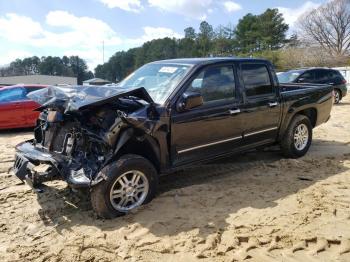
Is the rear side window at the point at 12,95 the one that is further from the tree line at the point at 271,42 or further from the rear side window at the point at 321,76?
the tree line at the point at 271,42

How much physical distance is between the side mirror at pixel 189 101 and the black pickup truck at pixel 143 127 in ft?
0.04

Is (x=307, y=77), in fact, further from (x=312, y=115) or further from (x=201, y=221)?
(x=201, y=221)

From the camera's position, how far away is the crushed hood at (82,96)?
4273mm

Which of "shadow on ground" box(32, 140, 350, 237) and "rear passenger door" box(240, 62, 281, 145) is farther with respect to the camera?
"rear passenger door" box(240, 62, 281, 145)

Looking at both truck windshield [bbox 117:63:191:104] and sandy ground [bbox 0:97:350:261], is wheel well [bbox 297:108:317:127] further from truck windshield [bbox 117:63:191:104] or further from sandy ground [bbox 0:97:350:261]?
truck windshield [bbox 117:63:191:104]

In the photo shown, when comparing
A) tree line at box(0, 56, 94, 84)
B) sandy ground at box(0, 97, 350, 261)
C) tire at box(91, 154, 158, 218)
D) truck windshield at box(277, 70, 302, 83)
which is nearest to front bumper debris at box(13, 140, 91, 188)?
tire at box(91, 154, 158, 218)

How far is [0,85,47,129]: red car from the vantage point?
1062 centimetres

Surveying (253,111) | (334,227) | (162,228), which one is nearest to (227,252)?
(162,228)

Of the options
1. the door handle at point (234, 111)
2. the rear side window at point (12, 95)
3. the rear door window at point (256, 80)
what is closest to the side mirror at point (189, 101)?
the door handle at point (234, 111)

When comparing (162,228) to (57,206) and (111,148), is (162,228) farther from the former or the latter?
(57,206)

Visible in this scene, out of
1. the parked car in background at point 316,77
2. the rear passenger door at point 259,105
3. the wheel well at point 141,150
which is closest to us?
the wheel well at point 141,150

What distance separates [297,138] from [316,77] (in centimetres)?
909

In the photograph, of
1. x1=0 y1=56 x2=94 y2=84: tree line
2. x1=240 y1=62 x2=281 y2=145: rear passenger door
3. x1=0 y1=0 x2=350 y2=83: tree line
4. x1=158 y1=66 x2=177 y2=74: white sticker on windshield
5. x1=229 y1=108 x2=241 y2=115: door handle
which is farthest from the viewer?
x1=0 y1=56 x2=94 y2=84: tree line

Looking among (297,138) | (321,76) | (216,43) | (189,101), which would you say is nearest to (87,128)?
(189,101)
